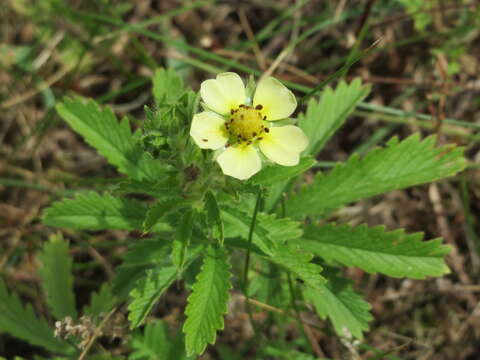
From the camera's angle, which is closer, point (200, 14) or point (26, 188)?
point (26, 188)

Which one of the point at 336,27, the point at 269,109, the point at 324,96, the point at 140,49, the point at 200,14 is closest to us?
the point at 269,109

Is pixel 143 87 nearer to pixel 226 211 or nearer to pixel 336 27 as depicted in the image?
pixel 336 27

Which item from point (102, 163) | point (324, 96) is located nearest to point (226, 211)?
point (324, 96)

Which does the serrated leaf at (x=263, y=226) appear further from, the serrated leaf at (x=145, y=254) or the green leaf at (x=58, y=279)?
the green leaf at (x=58, y=279)

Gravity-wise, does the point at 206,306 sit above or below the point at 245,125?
below

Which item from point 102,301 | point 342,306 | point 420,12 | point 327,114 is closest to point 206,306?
point 342,306

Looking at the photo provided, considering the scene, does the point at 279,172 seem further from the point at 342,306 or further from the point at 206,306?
the point at 342,306

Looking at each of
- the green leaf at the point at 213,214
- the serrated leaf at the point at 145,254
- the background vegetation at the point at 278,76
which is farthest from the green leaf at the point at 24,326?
the green leaf at the point at 213,214
